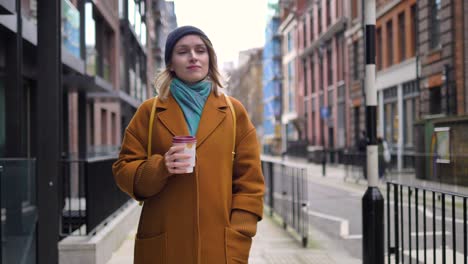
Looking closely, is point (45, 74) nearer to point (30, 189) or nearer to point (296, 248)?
point (30, 189)

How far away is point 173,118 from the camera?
8.35 ft

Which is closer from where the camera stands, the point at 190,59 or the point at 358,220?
the point at 190,59

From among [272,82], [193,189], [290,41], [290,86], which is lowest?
[193,189]

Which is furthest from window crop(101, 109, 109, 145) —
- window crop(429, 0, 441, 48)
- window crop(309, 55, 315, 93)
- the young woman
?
window crop(309, 55, 315, 93)

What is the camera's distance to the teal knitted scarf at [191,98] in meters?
2.54

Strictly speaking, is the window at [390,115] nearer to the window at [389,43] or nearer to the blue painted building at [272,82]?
the window at [389,43]

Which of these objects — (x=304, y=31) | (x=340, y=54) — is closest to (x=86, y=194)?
(x=340, y=54)

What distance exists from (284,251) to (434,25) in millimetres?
17448

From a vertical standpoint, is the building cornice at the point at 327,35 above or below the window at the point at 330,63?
above

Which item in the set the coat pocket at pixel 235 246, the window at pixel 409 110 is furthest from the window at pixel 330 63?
the coat pocket at pixel 235 246

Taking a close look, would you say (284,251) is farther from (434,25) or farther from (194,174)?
(434,25)

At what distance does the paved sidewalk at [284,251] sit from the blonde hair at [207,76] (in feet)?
13.6

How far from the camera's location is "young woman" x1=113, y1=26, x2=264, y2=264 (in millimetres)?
2463

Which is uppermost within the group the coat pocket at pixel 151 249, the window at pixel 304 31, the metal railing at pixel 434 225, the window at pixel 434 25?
the window at pixel 304 31
